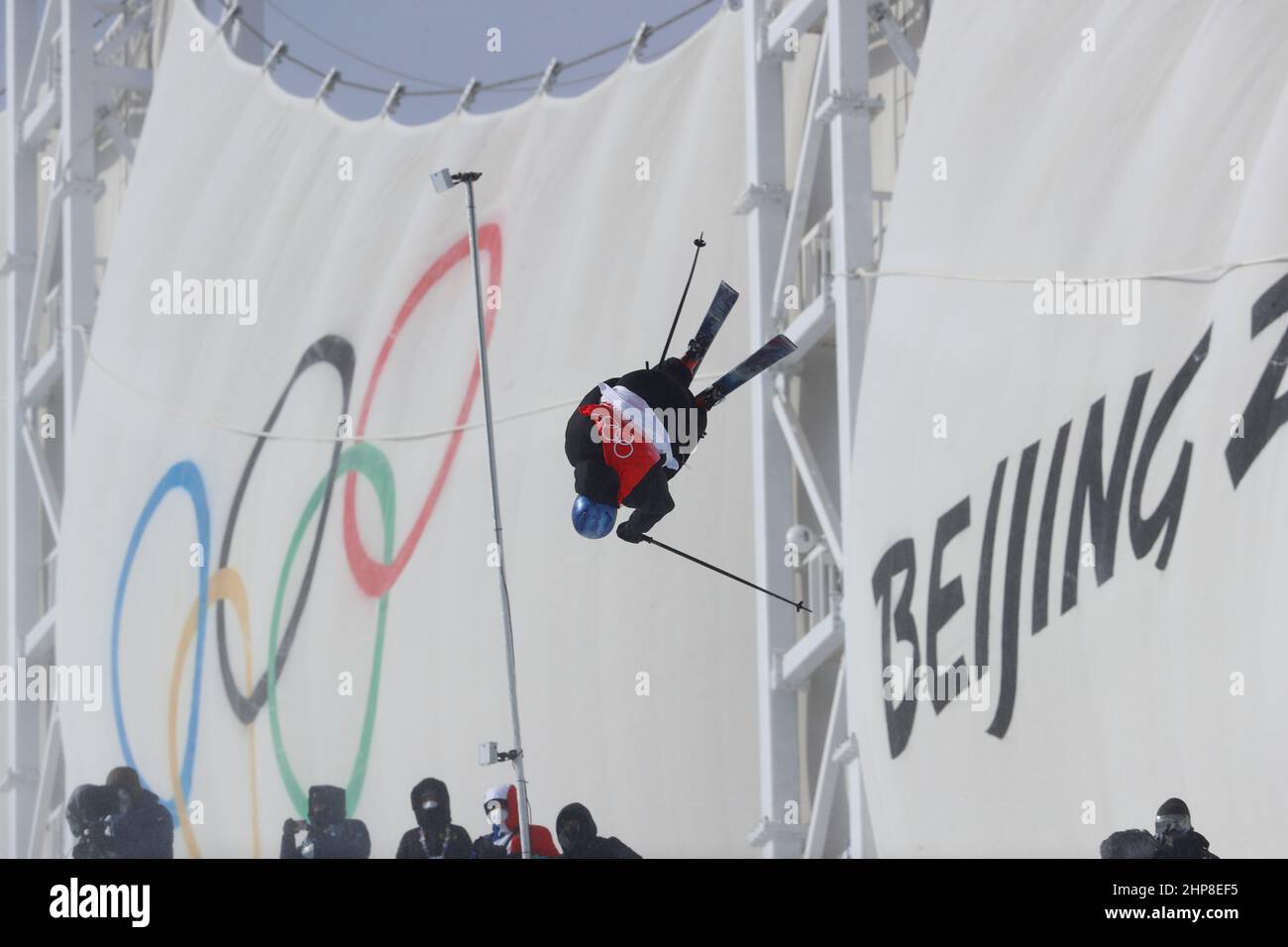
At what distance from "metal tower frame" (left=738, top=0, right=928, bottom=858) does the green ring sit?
7.89 ft

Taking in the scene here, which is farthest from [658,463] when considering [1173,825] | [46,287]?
[46,287]

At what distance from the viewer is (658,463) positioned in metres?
6.53

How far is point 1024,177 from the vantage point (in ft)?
27.0

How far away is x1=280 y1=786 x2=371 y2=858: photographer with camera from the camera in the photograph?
8.30m

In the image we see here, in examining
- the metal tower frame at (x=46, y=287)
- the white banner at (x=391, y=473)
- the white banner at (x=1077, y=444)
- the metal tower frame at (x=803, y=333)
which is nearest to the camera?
the white banner at (x=1077, y=444)

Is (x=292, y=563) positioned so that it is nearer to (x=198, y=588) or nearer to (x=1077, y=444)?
(x=198, y=588)

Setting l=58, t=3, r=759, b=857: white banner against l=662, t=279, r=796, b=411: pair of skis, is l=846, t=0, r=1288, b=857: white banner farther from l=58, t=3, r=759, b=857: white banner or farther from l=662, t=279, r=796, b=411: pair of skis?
l=58, t=3, r=759, b=857: white banner

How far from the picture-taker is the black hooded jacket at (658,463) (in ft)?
21.1

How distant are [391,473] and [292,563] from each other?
0.89 meters

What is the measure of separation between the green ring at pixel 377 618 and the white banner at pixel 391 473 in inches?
0.8

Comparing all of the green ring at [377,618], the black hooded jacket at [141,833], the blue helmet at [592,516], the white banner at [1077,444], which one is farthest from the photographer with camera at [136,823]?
the green ring at [377,618]

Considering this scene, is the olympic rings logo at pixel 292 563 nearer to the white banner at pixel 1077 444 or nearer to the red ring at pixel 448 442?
the red ring at pixel 448 442

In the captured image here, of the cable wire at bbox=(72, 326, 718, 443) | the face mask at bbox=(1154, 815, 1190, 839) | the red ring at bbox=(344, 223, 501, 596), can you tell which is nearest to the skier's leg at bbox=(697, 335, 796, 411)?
the face mask at bbox=(1154, 815, 1190, 839)

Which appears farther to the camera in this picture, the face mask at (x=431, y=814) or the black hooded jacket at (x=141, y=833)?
the black hooded jacket at (x=141, y=833)
